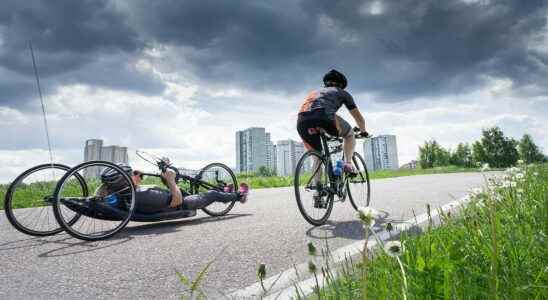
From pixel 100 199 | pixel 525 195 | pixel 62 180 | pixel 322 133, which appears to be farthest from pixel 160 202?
pixel 525 195

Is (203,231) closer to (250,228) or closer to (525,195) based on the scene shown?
(250,228)

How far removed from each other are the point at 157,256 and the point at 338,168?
3031 mm

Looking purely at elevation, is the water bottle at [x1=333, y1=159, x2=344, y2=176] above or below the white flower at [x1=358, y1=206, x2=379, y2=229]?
above

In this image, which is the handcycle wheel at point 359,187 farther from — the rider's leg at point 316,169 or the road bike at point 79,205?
the road bike at point 79,205

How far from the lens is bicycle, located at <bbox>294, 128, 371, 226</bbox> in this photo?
4.90 meters

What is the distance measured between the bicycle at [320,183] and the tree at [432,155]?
301 feet

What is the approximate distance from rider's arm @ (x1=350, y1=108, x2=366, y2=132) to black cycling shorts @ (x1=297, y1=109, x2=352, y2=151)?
0.99 feet

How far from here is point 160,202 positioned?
4.95 m

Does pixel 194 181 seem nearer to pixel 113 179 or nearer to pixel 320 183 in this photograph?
pixel 113 179

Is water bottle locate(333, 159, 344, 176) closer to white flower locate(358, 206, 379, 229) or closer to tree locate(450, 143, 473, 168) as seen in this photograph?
white flower locate(358, 206, 379, 229)

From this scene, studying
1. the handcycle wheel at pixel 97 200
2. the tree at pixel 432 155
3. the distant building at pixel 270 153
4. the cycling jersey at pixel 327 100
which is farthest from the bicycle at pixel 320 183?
the distant building at pixel 270 153

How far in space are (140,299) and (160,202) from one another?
2.81 m

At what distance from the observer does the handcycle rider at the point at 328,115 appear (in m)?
5.25

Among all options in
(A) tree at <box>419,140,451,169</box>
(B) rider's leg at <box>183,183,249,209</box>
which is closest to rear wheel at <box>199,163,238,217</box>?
(B) rider's leg at <box>183,183,249,209</box>
